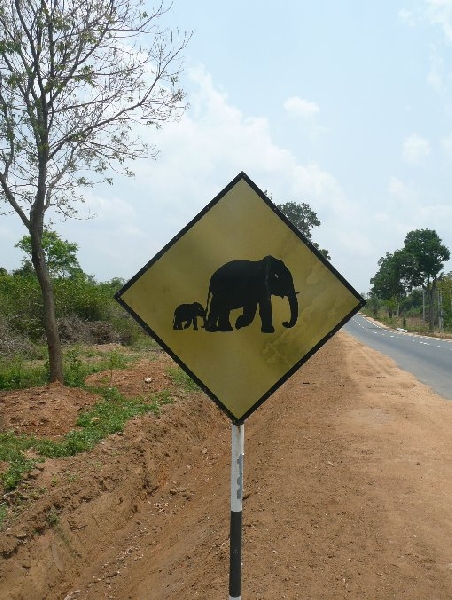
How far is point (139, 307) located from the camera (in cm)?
207

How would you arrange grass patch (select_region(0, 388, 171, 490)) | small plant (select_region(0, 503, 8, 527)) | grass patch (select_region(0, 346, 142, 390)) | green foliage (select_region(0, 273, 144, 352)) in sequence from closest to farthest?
small plant (select_region(0, 503, 8, 527)) < grass patch (select_region(0, 388, 171, 490)) < grass patch (select_region(0, 346, 142, 390)) < green foliage (select_region(0, 273, 144, 352))

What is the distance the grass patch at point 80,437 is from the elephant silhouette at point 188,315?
3719 millimetres

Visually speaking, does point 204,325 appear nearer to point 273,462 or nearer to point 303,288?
point 303,288

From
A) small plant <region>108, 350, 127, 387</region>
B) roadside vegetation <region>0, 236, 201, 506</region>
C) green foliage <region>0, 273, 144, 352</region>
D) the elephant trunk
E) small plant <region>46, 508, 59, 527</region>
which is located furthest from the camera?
green foliage <region>0, 273, 144, 352</region>

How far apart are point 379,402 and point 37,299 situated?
10.8 m

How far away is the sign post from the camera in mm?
1992

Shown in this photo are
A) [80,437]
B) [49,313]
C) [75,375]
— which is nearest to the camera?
[80,437]

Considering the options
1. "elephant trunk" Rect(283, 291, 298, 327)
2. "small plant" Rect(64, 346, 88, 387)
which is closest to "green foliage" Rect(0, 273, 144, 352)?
"small plant" Rect(64, 346, 88, 387)

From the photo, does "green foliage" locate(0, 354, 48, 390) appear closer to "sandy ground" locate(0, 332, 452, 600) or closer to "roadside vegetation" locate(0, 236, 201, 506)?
"roadside vegetation" locate(0, 236, 201, 506)

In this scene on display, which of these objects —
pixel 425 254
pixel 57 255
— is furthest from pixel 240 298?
pixel 425 254

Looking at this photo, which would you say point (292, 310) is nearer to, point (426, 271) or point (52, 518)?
point (52, 518)

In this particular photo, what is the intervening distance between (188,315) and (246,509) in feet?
9.99

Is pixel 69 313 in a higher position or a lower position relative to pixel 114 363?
higher

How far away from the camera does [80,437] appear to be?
20.6ft
